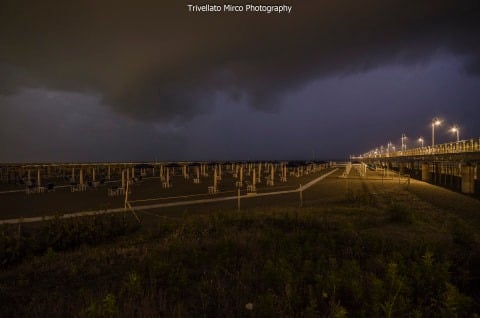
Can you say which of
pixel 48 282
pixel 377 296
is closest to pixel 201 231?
pixel 48 282

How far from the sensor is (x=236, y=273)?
5.11 meters

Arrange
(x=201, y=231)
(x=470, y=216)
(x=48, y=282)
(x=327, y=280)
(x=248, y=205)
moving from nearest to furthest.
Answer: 1. (x=327, y=280)
2. (x=48, y=282)
3. (x=201, y=231)
4. (x=470, y=216)
5. (x=248, y=205)

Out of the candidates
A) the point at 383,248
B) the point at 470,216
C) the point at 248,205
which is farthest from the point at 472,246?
the point at 248,205

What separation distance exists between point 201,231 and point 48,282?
387cm

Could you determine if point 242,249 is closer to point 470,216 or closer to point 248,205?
point 248,205

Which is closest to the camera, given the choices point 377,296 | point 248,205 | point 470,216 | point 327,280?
point 377,296

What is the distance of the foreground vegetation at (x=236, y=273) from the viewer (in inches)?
147

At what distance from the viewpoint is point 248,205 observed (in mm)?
15031

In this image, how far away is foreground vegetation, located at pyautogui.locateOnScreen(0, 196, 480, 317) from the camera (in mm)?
3740

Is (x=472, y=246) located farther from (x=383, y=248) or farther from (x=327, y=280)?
(x=327, y=280)

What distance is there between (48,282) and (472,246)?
8.28 metres

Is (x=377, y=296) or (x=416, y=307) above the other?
(x=377, y=296)

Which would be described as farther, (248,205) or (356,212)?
(248,205)

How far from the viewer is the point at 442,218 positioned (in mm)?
11508
